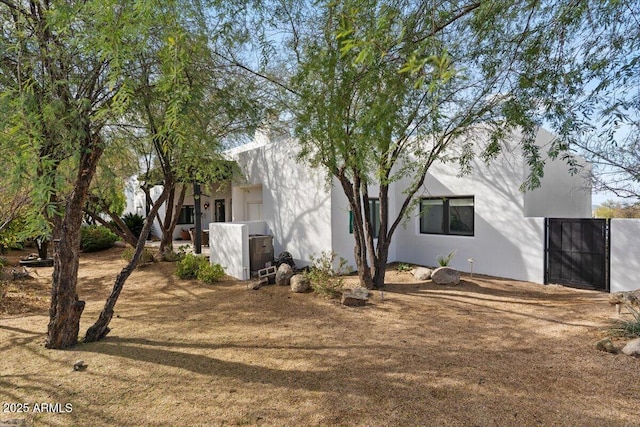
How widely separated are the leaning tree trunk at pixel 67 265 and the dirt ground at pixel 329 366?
0.26 meters

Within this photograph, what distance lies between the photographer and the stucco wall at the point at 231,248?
9.07 meters

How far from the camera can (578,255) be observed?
25.2 feet

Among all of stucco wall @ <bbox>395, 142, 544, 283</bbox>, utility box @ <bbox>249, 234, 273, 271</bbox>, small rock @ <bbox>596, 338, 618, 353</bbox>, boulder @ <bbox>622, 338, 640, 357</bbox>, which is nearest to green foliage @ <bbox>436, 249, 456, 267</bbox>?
stucco wall @ <bbox>395, 142, 544, 283</bbox>

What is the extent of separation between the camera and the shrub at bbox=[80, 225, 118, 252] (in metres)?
14.8

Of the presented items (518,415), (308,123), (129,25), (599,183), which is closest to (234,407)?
(518,415)

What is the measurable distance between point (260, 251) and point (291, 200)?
1766 millimetres

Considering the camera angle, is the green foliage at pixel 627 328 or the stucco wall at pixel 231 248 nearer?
the green foliage at pixel 627 328

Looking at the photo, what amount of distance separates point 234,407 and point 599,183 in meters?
8.40

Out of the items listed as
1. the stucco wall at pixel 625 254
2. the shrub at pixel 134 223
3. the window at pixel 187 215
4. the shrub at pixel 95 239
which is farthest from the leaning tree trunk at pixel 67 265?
the window at pixel 187 215

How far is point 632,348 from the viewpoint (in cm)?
416

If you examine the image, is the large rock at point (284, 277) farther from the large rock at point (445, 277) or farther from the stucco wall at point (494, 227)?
the stucco wall at point (494, 227)

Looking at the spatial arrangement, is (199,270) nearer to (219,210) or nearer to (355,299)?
(355,299)

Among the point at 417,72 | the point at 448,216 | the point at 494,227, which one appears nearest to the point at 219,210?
the point at 448,216

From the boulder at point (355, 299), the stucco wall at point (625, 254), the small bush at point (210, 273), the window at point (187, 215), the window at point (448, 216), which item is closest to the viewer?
the boulder at point (355, 299)
